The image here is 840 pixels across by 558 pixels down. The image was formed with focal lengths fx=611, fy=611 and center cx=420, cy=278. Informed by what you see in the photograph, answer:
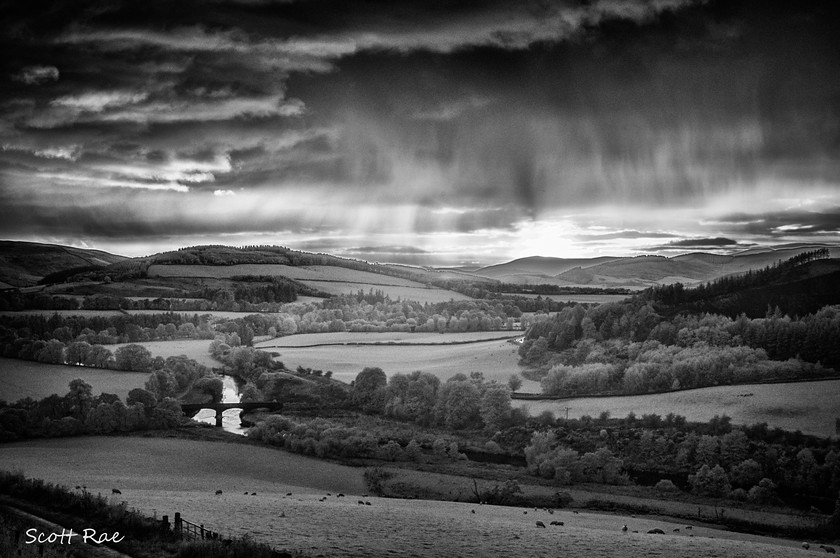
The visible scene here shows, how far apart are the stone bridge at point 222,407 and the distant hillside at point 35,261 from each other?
76.5 ft

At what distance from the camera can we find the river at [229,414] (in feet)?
161

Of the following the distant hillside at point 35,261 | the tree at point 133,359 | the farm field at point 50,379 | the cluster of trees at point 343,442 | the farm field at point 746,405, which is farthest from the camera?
the distant hillside at point 35,261

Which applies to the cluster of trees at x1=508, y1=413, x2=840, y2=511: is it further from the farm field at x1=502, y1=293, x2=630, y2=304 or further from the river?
the river

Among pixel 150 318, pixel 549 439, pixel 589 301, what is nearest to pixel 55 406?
pixel 150 318

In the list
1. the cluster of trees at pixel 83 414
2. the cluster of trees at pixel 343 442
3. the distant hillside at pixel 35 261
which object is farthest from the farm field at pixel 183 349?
the cluster of trees at pixel 343 442

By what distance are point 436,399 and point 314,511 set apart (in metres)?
25.2

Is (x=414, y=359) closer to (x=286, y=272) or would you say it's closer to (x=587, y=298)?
(x=587, y=298)

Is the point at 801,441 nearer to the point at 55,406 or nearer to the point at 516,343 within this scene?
the point at 516,343

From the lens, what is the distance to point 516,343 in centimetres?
5666

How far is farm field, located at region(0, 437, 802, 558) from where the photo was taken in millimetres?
19516

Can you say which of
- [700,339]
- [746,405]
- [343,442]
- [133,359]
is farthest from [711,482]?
[133,359]

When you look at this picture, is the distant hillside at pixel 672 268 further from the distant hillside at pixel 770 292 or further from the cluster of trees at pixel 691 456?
the cluster of trees at pixel 691 456

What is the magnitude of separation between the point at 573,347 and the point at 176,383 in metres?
34.2

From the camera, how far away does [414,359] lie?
194ft
